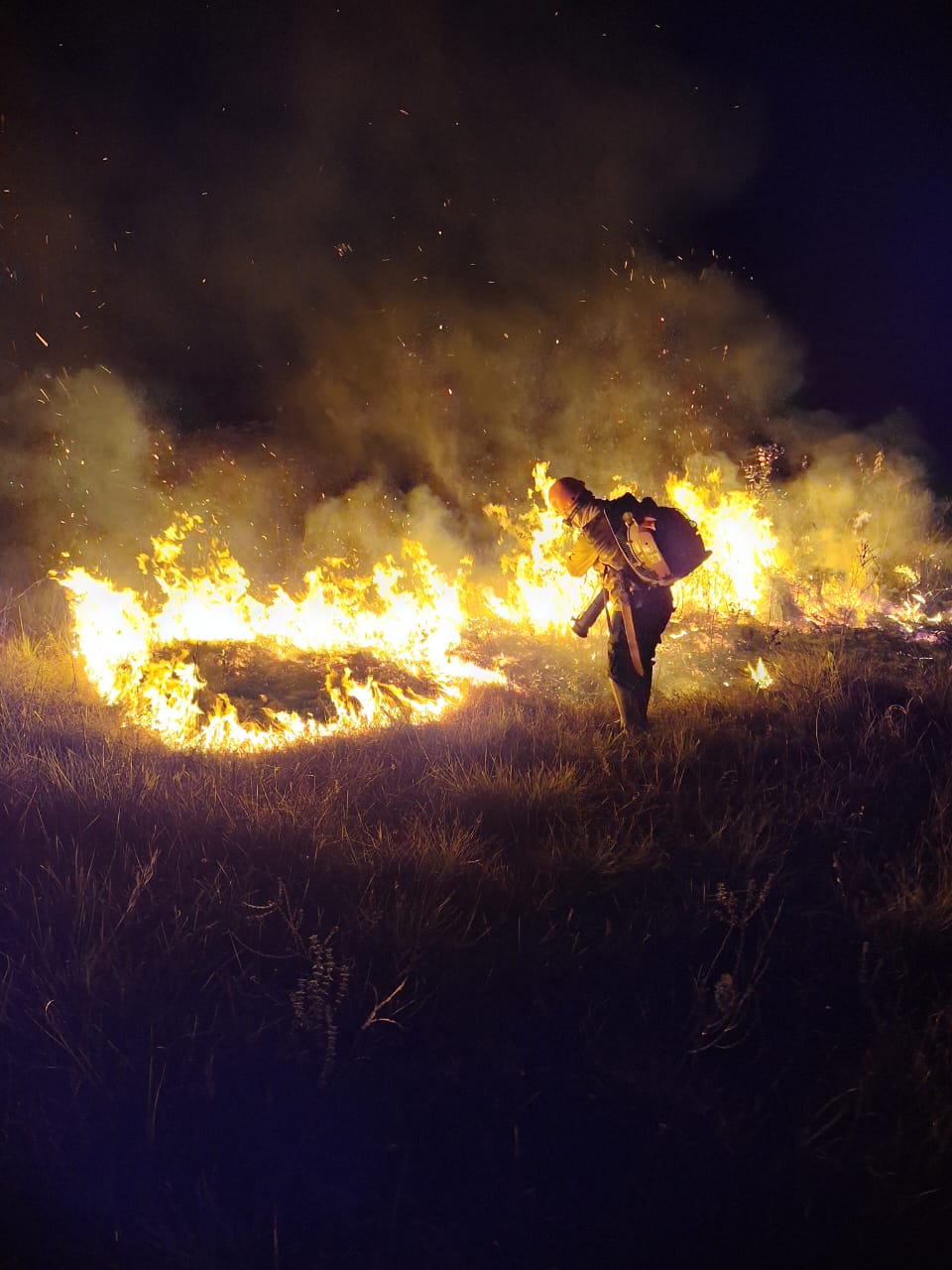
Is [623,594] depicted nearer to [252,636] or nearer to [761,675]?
[761,675]

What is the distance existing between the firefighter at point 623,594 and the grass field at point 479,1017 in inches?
34.0

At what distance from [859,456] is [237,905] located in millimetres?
13038

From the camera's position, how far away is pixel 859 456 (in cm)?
1266

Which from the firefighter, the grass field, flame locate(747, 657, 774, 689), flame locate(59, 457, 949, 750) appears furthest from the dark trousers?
flame locate(59, 457, 949, 750)

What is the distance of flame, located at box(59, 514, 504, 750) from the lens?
5.86 meters

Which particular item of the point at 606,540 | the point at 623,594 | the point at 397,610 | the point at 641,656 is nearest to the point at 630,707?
the point at 641,656

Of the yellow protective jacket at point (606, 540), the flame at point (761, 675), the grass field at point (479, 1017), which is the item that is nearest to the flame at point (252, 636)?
the grass field at point (479, 1017)

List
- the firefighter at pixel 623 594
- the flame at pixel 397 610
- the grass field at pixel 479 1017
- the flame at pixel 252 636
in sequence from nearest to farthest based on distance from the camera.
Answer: the grass field at pixel 479 1017 < the firefighter at pixel 623 594 < the flame at pixel 252 636 < the flame at pixel 397 610

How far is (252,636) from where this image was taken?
24.0ft

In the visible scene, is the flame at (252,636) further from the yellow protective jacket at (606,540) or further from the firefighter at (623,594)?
the yellow protective jacket at (606,540)

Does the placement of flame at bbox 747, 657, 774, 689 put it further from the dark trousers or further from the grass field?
the grass field

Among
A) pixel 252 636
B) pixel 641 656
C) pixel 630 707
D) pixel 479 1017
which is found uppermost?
pixel 252 636

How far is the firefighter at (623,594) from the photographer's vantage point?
16.1 feet

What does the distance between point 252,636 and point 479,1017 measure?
5520 mm
